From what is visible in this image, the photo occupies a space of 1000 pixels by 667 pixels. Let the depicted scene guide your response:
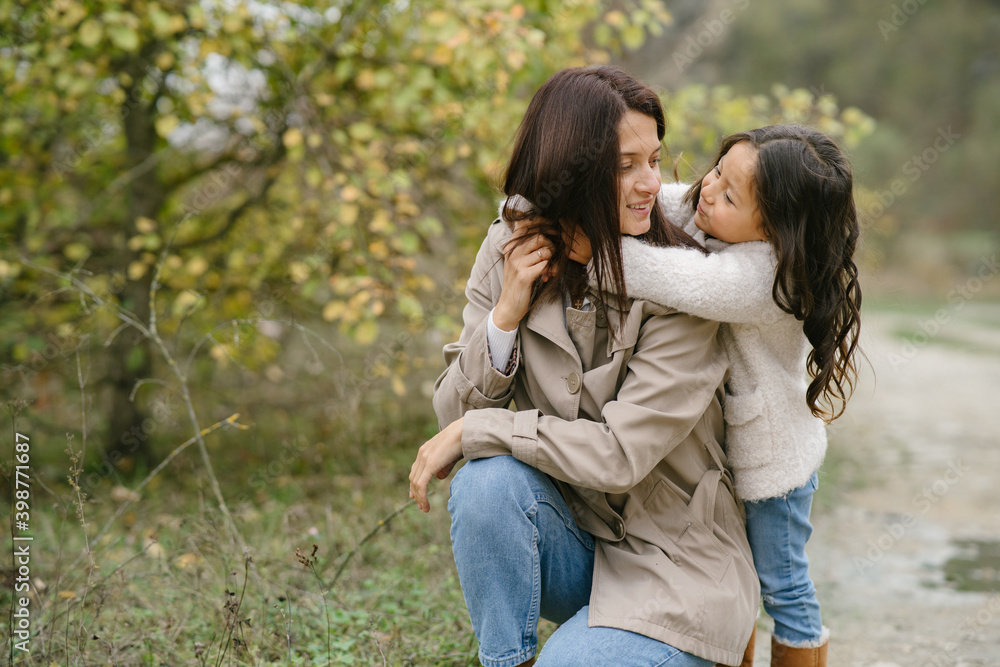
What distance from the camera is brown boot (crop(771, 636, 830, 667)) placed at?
6.17 feet

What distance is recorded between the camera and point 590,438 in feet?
5.33

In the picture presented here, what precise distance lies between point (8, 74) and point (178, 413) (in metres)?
1.92

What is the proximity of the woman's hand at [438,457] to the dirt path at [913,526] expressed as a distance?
0.92 m

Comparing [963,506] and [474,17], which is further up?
[474,17]

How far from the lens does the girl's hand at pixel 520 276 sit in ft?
5.67

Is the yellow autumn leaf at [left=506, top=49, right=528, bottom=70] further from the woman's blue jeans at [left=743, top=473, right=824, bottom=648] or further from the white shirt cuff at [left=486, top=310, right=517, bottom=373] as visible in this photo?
the woman's blue jeans at [left=743, top=473, right=824, bottom=648]

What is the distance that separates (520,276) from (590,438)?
0.37 metres

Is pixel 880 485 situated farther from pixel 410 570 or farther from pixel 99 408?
pixel 99 408

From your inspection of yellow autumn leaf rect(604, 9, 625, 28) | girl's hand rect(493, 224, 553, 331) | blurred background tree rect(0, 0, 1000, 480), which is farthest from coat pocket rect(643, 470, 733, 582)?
yellow autumn leaf rect(604, 9, 625, 28)

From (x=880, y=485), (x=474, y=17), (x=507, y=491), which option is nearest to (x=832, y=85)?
(x=880, y=485)

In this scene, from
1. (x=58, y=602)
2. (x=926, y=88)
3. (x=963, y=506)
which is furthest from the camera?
(x=926, y=88)

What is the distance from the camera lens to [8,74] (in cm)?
318

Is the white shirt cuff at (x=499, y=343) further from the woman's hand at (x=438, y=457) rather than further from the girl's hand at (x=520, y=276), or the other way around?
the woman's hand at (x=438, y=457)

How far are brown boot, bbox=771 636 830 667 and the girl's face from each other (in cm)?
96
